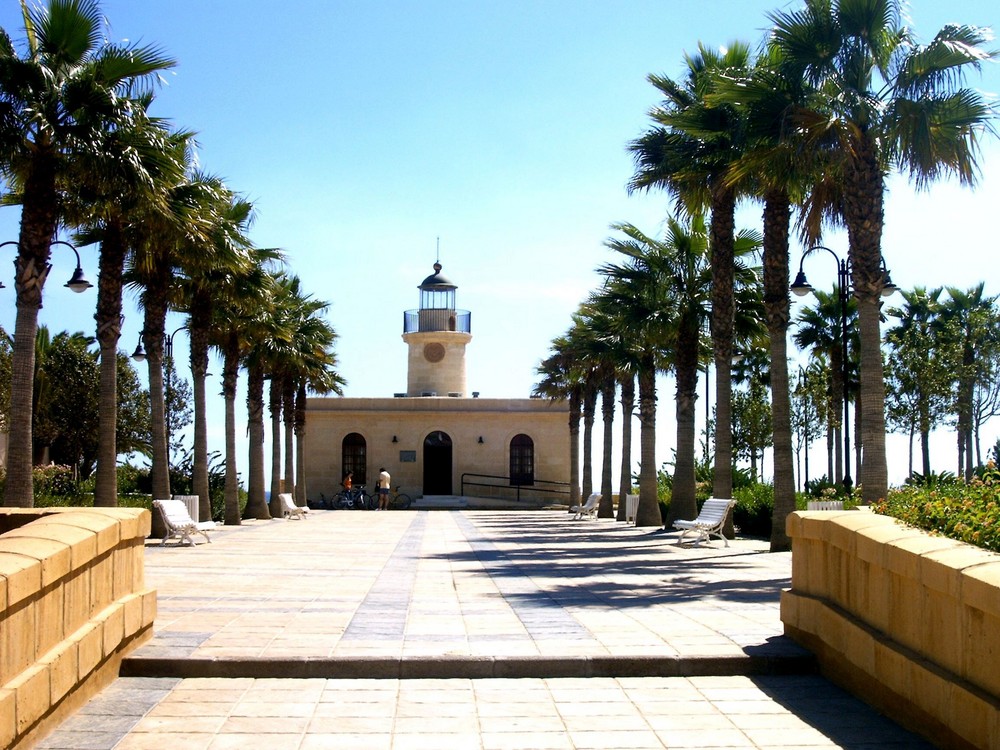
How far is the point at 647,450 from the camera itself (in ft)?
91.4

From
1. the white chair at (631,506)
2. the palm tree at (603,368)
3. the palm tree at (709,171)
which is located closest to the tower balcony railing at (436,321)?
the palm tree at (603,368)

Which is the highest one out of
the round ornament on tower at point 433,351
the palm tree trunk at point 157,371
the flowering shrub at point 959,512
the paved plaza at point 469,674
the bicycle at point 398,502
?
the round ornament on tower at point 433,351

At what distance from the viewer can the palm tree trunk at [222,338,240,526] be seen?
28.2 meters

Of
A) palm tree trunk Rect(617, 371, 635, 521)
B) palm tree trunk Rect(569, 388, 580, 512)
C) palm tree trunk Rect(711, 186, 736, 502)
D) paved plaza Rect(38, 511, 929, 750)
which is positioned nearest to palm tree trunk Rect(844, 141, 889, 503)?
paved plaza Rect(38, 511, 929, 750)

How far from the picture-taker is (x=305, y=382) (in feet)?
132

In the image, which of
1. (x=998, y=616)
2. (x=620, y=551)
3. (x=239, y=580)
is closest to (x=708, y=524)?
(x=620, y=551)

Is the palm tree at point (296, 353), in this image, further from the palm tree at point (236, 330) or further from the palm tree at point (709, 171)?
the palm tree at point (709, 171)

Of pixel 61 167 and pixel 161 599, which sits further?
pixel 61 167

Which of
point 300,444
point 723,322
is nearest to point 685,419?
point 723,322

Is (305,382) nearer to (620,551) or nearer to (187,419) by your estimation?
(187,419)

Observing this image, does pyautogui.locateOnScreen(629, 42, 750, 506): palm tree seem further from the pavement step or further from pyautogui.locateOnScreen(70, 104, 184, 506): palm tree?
the pavement step

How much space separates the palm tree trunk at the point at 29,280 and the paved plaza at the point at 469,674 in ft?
14.8

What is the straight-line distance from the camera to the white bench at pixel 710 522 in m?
19.5

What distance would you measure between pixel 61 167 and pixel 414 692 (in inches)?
450
